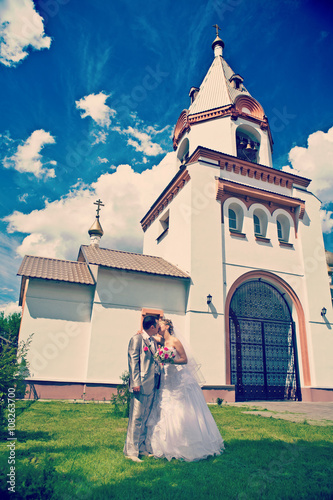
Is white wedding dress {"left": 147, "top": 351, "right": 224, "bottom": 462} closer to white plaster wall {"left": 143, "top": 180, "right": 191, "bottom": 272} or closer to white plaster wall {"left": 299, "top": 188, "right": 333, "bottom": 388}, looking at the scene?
white plaster wall {"left": 143, "top": 180, "right": 191, "bottom": 272}

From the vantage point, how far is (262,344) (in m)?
13.5

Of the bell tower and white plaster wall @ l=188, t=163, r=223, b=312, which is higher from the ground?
the bell tower

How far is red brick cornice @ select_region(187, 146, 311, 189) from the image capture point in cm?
1392

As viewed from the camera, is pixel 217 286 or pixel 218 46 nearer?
pixel 217 286

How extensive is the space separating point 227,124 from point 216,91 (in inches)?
111

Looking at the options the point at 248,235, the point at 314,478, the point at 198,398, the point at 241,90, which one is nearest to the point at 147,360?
the point at 198,398

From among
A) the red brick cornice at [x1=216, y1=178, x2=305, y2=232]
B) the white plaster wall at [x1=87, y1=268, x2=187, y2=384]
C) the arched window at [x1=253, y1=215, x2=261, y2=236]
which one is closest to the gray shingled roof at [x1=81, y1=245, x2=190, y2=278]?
the white plaster wall at [x1=87, y1=268, x2=187, y2=384]

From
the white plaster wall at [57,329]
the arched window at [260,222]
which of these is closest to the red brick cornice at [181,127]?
the arched window at [260,222]

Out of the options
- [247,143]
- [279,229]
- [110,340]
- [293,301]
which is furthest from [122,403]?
[247,143]

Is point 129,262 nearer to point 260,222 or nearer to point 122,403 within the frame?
point 122,403

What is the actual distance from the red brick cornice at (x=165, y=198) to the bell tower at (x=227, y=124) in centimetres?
208

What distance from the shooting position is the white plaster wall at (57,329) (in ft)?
34.7

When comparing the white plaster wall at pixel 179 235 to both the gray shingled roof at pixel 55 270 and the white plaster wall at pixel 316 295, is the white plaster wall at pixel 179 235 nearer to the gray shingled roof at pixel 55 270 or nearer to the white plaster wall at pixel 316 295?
the gray shingled roof at pixel 55 270

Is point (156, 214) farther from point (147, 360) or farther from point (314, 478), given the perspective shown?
point (314, 478)
